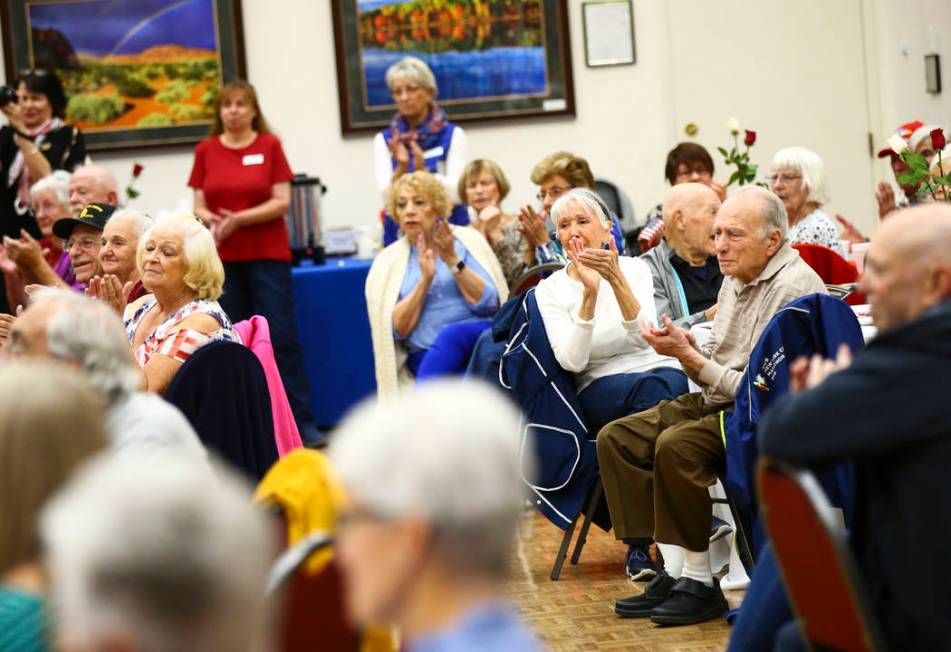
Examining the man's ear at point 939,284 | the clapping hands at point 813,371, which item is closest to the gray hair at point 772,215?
the clapping hands at point 813,371

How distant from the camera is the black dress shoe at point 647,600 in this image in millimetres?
3977

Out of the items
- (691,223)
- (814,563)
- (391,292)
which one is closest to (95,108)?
(391,292)

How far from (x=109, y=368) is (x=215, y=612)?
113cm

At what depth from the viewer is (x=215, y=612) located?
1315 mm

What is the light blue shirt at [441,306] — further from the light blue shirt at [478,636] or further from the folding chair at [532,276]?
the light blue shirt at [478,636]

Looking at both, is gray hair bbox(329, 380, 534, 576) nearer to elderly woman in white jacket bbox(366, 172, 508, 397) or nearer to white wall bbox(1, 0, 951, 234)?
elderly woman in white jacket bbox(366, 172, 508, 397)

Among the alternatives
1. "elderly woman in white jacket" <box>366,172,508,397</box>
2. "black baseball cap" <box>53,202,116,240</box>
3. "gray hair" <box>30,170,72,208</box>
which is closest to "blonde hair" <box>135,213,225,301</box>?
"black baseball cap" <box>53,202,116,240</box>

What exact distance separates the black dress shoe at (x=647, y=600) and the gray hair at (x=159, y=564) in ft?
9.01

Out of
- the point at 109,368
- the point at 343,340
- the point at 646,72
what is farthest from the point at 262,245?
the point at 109,368

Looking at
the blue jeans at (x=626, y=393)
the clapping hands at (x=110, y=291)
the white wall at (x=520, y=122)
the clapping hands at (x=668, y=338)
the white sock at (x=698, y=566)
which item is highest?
the white wall at (x=520, y=122)

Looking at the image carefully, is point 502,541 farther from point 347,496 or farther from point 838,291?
point 838,291

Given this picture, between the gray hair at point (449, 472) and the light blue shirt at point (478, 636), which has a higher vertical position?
the gray hair at point (449, 472)

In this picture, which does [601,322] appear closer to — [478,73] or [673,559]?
[673,559]

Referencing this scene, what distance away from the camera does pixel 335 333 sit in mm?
7160
